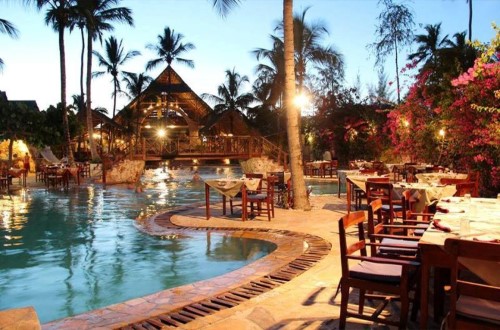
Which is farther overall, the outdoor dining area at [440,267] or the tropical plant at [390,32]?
the tropical plant at [390,32]

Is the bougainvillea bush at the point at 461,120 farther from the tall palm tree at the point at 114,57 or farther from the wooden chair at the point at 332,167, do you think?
the tall palm tree at the point at 114,57

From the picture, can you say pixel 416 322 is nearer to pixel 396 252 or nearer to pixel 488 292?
pixel 396 252

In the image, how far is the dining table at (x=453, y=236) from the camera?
255cm

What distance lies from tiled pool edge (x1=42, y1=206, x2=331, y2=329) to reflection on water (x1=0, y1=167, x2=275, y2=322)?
21.9 inches

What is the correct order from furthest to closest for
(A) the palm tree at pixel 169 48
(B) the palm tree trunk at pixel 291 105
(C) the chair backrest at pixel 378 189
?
(A) the palm tree at pixel 169 48 → (B) the palm tree trunk at pixel 291 105 → (C) the chair backrest at pixel 378 189

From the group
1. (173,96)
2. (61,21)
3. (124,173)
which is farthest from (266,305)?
(173,96)

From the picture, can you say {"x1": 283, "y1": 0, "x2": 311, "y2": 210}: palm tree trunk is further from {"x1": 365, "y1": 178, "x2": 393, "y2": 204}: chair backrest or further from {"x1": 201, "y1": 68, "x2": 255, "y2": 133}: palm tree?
{"x1": 201, "y1": 68, "x2": 255, "y2": 133}: palm tree

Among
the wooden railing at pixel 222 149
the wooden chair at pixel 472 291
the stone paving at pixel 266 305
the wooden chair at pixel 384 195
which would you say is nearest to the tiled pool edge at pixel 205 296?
the stone paving at pixel 266 305

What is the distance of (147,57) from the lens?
33906 mm

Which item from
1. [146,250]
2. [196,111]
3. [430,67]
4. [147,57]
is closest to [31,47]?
[147,57]

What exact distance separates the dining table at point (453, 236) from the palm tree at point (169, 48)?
31.0m

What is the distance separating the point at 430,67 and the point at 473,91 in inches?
195

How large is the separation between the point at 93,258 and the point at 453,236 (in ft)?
16.7

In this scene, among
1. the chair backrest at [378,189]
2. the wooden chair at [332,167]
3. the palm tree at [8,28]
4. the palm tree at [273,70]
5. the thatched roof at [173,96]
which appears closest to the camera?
the chair backrest at [378,189]
